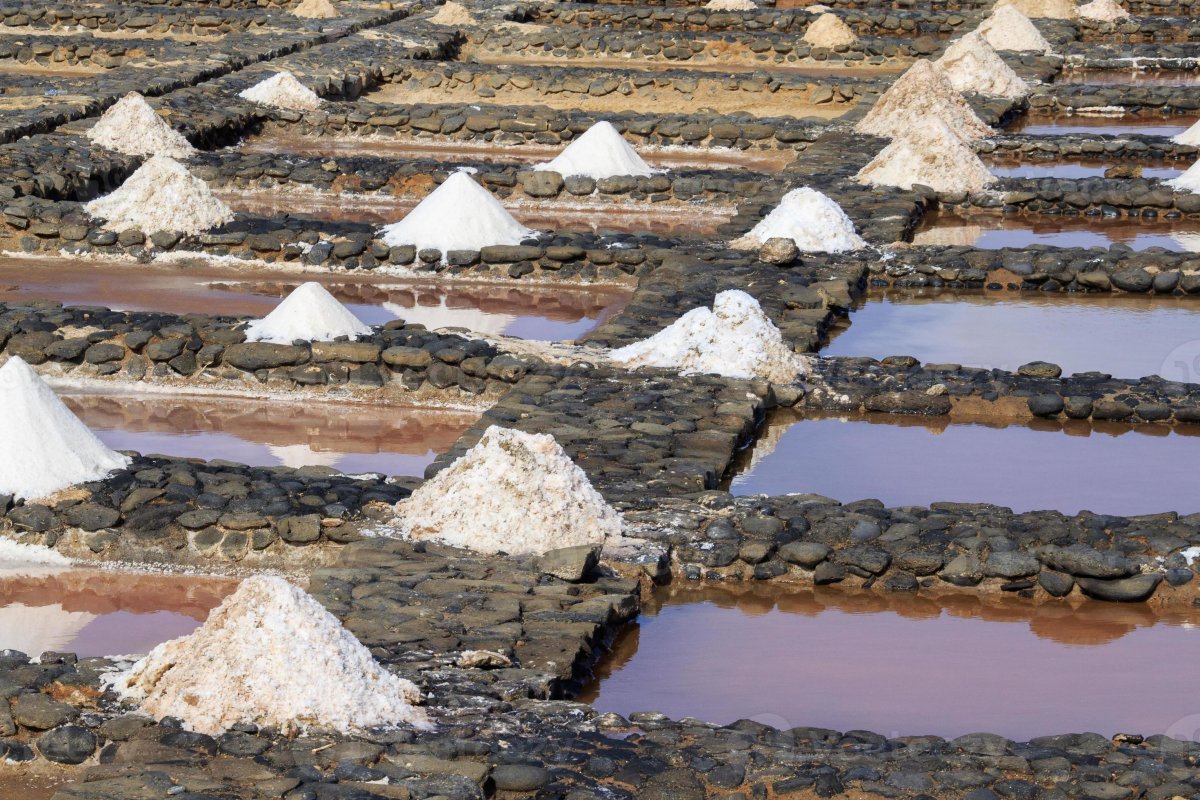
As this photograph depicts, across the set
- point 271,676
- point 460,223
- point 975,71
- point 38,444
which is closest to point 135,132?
point 460,223

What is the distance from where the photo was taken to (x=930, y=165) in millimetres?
13922

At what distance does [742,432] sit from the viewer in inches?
333

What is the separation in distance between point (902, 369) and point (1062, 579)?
2.68 metres

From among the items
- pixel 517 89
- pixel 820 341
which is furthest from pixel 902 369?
pixel 517 89

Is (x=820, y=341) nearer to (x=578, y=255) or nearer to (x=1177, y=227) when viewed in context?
(x=578, y=255)

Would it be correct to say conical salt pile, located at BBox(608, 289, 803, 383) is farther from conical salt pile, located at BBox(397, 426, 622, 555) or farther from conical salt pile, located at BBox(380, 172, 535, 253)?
conical salt pile, located at BBox(380, 172, 535, 253)

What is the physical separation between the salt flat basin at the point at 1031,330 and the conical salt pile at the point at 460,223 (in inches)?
100.0

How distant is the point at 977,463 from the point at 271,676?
4.11 metres

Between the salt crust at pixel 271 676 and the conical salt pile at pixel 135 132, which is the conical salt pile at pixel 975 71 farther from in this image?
the salt crust at pixel 271 676

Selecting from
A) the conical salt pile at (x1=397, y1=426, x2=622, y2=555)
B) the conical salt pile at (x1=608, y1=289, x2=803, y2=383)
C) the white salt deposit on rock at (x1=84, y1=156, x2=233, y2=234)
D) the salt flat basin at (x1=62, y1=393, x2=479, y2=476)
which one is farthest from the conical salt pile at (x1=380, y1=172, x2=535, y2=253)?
the conical salt pile at (x1=397, y1=426, x2=622, y2=555)

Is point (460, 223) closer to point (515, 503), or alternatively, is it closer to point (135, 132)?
point (135, 132)

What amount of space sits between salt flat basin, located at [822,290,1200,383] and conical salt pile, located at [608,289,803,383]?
0.98m

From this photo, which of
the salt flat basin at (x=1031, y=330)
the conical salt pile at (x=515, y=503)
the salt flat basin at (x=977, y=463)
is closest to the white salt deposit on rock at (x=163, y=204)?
the salt flat basin at (x=1031, y=330)

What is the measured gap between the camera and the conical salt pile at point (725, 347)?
909 centimetres
